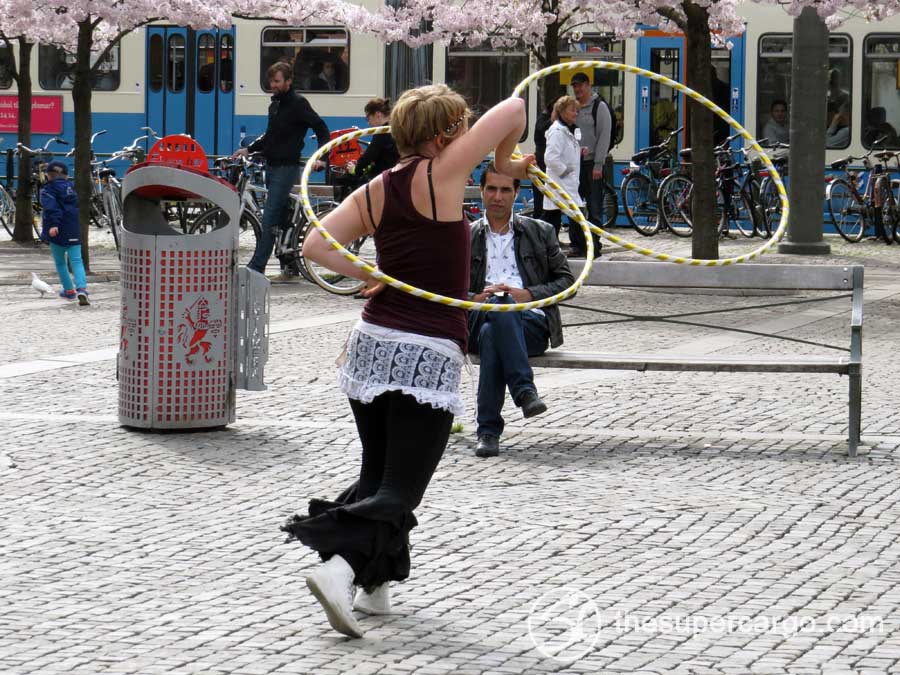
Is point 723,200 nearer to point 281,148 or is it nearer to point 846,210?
point 846,210

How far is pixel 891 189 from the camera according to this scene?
77.5ft

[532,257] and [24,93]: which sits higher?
[24,93]

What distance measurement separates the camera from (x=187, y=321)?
8961 millimetres

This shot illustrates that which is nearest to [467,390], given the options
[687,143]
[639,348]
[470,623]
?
[639,348]

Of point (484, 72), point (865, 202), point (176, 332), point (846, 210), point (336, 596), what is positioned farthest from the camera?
point (484, 72)

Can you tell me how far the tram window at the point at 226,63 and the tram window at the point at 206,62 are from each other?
0.37 feet

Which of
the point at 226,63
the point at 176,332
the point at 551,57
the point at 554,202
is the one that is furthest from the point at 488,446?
the point at 226,63

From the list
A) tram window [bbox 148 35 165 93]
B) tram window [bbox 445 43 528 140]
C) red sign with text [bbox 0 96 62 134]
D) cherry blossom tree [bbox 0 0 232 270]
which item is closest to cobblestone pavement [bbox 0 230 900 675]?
cherry blossom tree [bbox 0 0 232 270]

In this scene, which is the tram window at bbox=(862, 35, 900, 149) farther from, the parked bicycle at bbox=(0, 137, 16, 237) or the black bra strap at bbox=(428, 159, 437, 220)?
the black bra strap at bbox=(428, 159, 437, 220)

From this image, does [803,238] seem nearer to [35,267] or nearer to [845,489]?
[35,267]

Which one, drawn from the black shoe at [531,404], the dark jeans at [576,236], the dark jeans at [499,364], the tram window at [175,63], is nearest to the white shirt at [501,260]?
the dark jeans at [499,364]

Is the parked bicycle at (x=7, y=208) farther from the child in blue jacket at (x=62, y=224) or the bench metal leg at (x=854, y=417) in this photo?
the bench metal leg at (x=854, y=417)

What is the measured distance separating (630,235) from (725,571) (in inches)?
740

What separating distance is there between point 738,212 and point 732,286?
15.8m
